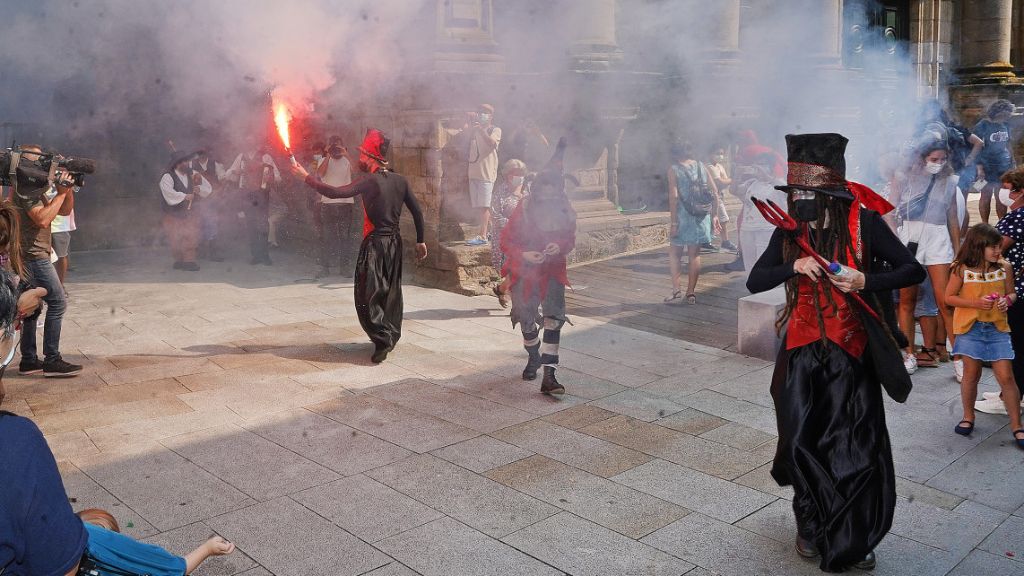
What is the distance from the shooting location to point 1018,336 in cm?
528

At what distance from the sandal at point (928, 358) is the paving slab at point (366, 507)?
3.96 metres

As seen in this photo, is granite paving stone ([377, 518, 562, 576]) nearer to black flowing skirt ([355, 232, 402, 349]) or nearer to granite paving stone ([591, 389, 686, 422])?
granite paving stone ([591, 389, 686, 422])

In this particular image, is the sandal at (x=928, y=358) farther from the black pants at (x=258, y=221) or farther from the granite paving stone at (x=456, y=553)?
the black pants at (x=258, y=221)

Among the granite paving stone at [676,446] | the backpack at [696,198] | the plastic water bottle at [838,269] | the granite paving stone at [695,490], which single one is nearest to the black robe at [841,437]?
the plastic water bottle at [838,269]

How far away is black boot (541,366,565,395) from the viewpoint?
5918 mm

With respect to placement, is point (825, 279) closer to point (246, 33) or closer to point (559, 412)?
point (559, 412)

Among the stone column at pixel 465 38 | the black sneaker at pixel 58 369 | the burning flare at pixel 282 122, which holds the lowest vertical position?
the black sneaker at pixel 58 369

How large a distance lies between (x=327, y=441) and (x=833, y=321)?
2.70 metres

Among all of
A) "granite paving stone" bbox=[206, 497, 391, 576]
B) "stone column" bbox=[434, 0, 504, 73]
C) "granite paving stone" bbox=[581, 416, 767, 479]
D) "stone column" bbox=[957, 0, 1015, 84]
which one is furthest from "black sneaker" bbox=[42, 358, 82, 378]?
"stone column" bbox=[957, 0, 1015, 84]

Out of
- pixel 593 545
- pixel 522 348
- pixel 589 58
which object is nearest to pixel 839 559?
pixel 593 545

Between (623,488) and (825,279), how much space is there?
4.61ft

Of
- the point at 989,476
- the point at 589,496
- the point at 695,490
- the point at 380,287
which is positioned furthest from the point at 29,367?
the point at 989,476

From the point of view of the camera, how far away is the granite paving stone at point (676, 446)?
473 centimetres

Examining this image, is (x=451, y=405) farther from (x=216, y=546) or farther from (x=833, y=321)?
(x=216, y=546)
